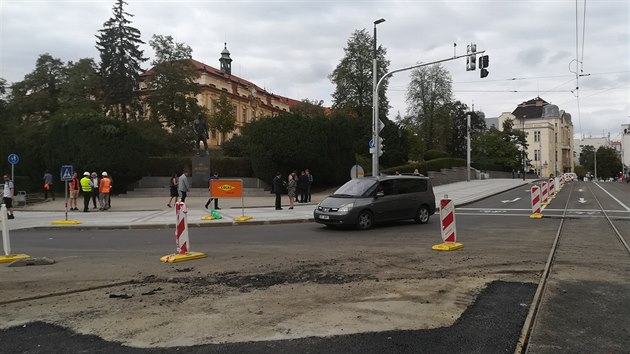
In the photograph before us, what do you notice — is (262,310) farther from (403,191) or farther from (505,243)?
(403,191)

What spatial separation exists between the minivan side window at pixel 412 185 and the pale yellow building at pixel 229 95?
51.9 m

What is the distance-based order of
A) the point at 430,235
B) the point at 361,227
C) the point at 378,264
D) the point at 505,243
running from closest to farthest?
1. the point at 378,264
2. the point at 505,243
3. the point at 430,235
4. the point at 361,227

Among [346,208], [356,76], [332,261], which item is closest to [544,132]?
[356,76]

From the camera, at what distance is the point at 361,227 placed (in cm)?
1398

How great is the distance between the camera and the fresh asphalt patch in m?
4.25

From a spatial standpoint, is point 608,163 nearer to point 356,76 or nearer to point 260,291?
point 356,76

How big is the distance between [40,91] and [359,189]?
4588cm

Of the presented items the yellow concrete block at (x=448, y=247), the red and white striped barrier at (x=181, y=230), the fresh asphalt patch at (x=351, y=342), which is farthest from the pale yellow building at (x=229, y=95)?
the fresh asphalt patch at (x=351, y=342)

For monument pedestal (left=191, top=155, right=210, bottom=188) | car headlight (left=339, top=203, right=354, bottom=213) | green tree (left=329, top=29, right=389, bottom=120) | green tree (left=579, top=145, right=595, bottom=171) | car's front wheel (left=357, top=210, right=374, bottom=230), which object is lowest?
car's front wheel (left=357, top=210, right=374, bottom=230)

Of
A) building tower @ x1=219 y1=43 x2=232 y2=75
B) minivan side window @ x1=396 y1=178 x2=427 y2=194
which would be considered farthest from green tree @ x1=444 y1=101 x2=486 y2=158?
minivan side window @ x1=396 y1=178 x2=427 y2=194

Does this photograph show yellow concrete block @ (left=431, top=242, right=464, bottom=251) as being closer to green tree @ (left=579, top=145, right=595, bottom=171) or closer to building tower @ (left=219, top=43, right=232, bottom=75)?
building tower @ (left=219, top=43, right=232, bottom=75)

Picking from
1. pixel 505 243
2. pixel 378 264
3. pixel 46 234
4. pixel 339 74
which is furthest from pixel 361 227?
pixel 339 74

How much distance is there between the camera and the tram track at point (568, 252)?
4832 millimetres

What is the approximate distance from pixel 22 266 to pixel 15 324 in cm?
412
